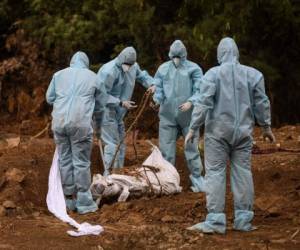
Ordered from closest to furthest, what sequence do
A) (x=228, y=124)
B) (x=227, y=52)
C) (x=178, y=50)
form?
1. (x=228, y=124)
2. (x=227, y=52)
3. (x=178, y=50)

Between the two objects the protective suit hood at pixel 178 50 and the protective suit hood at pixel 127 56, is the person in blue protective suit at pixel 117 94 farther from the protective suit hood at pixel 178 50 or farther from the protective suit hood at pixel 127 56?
the protective suit hood at pixel 178 50

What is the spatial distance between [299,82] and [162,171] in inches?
284

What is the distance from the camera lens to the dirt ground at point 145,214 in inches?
258

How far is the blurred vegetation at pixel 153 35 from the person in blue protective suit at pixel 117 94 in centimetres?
314

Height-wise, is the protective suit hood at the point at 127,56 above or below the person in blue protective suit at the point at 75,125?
above

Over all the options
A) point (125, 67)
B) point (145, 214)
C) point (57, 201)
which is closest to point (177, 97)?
point (125, 67)

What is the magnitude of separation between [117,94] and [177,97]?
3.02 ft

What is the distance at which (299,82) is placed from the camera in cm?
1540

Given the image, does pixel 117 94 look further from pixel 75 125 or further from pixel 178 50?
pixel 75 125

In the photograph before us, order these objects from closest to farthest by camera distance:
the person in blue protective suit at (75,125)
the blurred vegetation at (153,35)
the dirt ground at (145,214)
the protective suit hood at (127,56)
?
the dirt ground at (145,214) → the person in blue protective suit at (75,125) → the protective suit hood at (127,56) → the blurred vegetation at (153,35)

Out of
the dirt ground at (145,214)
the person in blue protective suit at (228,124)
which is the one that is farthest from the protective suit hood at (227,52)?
the dirt ground at (145,214)

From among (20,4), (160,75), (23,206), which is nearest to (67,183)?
(23,206)

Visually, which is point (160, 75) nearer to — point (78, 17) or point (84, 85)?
point (84, 85)

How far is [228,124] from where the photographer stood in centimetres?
680
